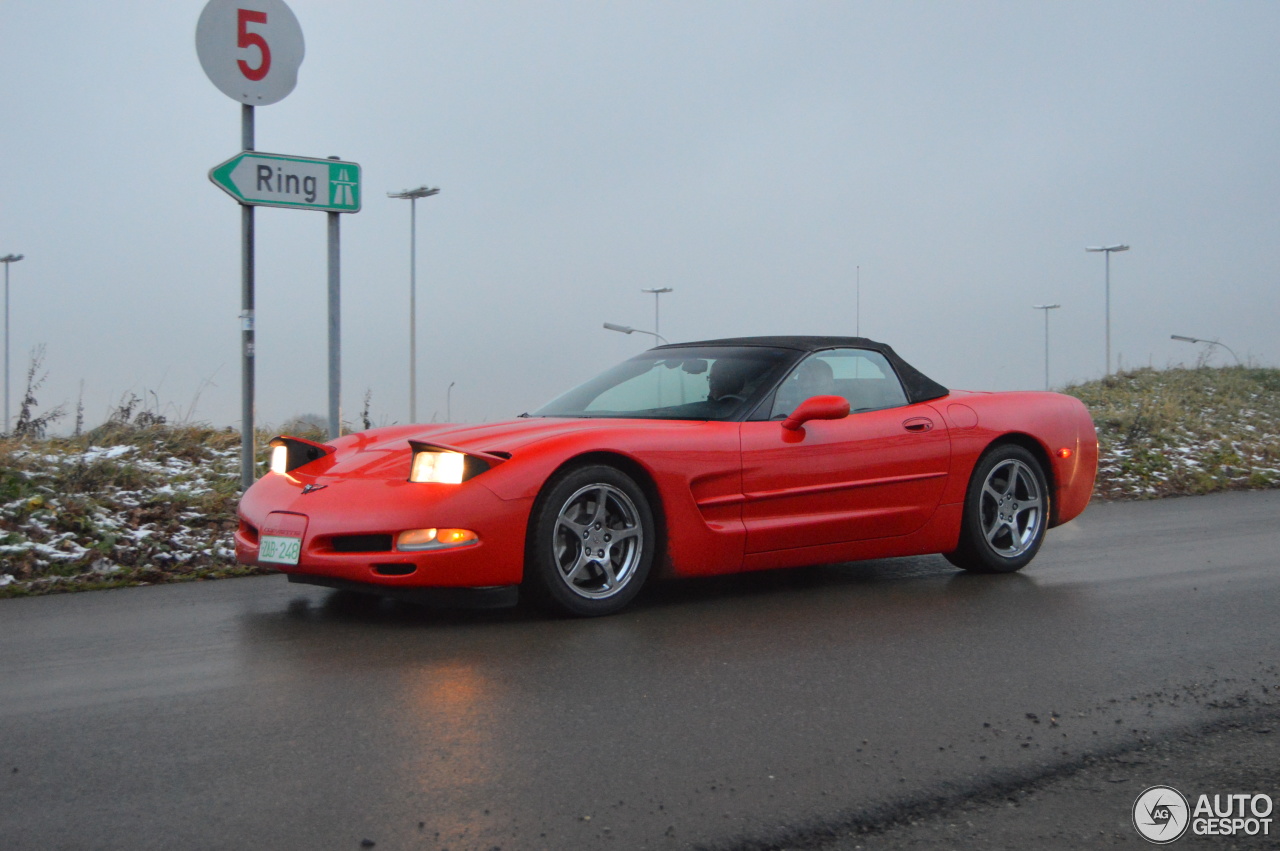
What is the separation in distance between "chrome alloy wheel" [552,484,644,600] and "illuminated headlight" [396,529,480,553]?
38 centimetres

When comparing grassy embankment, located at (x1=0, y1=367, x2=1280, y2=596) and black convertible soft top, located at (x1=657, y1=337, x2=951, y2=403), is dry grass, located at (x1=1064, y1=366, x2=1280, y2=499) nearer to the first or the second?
grassy embankment, located at (x1=0, y1=367, x2=1280, y2=596)

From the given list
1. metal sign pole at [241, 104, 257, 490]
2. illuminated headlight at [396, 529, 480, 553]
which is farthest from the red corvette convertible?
metal sign pole at [241, 104, 257, 490]

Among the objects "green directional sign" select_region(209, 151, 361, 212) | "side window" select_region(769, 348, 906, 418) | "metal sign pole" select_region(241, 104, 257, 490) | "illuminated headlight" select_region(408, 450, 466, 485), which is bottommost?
"illuminated headlight" select_region(408, 450, 466, 485)

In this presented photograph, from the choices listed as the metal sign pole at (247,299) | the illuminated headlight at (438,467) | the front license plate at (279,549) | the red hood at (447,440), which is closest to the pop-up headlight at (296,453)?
the red hood at (447,440)

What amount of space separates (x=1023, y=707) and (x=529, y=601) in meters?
2.19

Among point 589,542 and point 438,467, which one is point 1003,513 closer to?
point 589,542

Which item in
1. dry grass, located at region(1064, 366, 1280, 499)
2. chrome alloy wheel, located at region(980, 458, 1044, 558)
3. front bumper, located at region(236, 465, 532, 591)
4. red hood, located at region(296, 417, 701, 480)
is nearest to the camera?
front bumper, located at region(236, 465, 532, 591)

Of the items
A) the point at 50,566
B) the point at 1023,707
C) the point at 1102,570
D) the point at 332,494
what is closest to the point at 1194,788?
the point at 1023,707

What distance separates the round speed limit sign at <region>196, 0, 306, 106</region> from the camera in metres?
8.00

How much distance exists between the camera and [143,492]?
26.8ft

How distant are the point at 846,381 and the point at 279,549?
3.04 m

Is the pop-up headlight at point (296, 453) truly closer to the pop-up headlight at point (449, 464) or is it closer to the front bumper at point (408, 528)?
the front bumper at point (408, 528)

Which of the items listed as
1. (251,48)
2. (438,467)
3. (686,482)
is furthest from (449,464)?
(251,48)

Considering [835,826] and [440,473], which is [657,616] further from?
[835,826]
